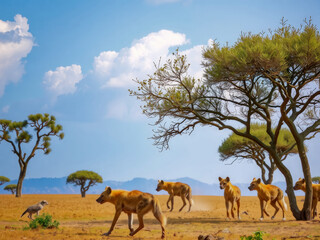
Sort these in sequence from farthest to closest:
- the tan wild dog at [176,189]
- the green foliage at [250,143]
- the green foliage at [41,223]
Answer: the green foliage at [250,143] < the tan wild dog at [176,189] < the green foliage at [41,223]

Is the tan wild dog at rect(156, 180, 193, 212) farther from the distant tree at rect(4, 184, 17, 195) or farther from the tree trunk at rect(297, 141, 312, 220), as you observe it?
the distant tree at rect(4, 184, 17, 195)

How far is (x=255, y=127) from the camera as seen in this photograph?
134 feet

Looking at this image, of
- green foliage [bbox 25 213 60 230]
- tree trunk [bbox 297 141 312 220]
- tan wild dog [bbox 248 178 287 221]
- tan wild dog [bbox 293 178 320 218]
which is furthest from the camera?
tan wild dog [bbox 293 178 320 218]

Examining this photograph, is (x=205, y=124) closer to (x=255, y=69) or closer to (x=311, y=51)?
(x=255, y=69)

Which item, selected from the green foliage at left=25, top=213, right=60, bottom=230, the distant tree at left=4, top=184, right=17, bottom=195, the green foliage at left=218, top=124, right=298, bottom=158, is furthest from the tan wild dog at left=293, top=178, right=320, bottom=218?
the distant tree at left=4, top=184, right=17, bottom=195

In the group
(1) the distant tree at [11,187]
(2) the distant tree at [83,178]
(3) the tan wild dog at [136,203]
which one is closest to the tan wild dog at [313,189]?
(3) the tan wild dog at [136,203]

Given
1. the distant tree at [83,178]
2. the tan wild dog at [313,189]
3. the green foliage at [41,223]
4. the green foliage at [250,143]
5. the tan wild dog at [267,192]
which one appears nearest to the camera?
the green foliage at [41,223]

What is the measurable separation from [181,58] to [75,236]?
11.4 meters

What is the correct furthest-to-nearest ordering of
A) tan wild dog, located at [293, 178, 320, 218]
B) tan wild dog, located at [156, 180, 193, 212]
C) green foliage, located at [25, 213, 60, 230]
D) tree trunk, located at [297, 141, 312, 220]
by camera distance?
1. tan wild dog, located at [156, 180, 193, 212]
2. tan wild dog, located at [293, 178, 320, 218]
3. tree trunk, located at [297, 141, 312, 220]
4. green foliage, located at [25, 213, 60, 230]

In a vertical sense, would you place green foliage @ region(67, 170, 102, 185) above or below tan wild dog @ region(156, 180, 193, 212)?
above

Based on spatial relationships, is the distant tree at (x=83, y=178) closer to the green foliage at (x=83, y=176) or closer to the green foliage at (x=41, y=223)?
the green foliage at (x=83, y=176)

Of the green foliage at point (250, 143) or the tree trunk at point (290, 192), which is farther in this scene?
the green foliage at point (250, 143)

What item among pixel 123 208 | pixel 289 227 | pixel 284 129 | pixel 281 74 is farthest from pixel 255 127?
pixel 123 208

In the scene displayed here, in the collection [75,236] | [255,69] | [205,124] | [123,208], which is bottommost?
[75,236]
